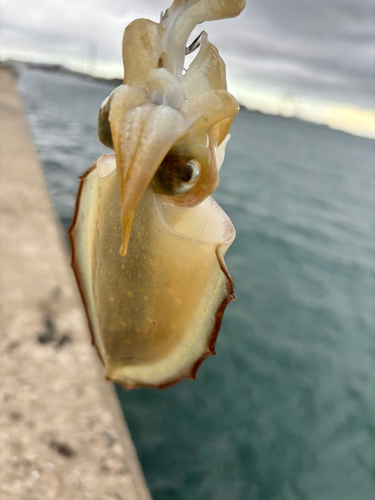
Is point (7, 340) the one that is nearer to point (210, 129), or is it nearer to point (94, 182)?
point (94, 182)

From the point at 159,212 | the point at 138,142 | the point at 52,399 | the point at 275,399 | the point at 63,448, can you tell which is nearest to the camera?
the point at 138,142

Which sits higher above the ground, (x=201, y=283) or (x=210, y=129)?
(x=210, y=129)

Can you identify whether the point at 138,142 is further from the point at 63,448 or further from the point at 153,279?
the point at 63,448

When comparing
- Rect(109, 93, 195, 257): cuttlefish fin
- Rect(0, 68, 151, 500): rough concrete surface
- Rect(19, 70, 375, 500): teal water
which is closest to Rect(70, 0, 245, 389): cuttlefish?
Rect(109, 93, 195, 257): cuttlefish fin

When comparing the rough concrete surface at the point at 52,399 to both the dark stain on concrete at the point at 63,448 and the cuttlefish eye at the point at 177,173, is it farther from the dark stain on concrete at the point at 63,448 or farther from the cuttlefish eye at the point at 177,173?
the cuttlefish eye at the point at 177,173

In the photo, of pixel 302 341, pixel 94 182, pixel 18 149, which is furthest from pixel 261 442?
pixel 18 149

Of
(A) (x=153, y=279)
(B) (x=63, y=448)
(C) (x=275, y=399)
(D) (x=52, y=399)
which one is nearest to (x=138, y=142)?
(A) (x=153, y=279)

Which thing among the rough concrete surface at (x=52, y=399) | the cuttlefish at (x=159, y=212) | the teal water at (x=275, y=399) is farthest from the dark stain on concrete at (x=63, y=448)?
the cuttlefish at (x=159, y=212)
